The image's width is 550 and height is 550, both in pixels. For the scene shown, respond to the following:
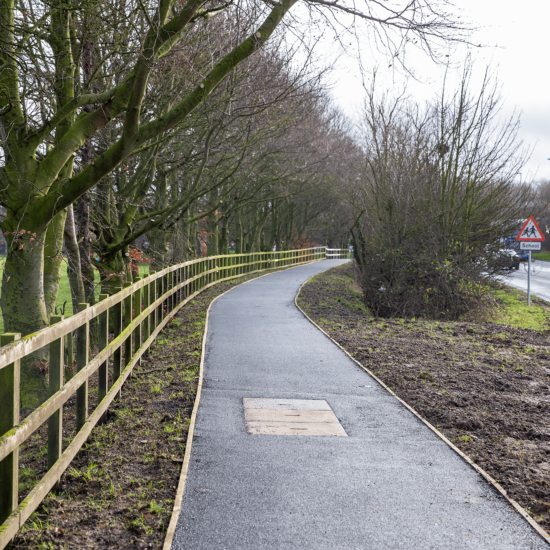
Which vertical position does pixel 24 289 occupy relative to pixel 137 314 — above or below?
above

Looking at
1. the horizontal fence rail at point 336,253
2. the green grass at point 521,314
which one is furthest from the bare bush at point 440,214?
the horizontal fence rail at point 336,253

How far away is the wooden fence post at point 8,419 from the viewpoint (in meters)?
3.00

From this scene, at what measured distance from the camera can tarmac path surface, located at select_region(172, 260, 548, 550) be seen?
11.3 ft

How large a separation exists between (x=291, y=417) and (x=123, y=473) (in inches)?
76.1

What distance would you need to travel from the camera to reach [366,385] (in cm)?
721

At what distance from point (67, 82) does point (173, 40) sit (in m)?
1.72

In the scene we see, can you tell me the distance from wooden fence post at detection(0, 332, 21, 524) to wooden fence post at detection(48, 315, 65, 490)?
29.8 inches

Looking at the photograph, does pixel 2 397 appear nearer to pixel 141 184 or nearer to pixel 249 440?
pixel 249 440

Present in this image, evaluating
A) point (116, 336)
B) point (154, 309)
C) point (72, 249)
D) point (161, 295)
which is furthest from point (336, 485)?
point (72, 249)

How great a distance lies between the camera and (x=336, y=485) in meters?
4.18

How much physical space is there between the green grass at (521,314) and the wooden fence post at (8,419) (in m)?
12.4

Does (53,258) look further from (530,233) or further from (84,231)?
(530,233)

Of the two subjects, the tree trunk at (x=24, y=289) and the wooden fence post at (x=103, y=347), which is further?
the tree trunk at (x=24, y=289)

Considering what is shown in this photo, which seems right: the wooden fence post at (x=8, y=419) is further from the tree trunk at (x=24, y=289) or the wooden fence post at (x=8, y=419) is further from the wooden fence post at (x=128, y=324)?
the tree trunk at (x=24, y=289)
